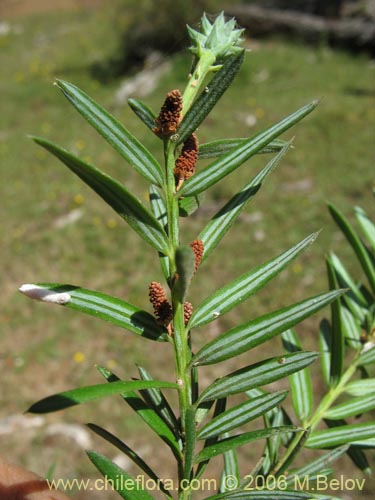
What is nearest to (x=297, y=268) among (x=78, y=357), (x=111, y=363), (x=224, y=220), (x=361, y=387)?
(x=111, y=363)

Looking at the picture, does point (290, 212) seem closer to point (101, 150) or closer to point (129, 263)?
point (129, 263)

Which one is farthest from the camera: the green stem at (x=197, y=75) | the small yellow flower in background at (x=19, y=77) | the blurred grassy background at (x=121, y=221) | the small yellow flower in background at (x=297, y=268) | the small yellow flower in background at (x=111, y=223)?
the small yellow flower in background at (x=19, y=77)

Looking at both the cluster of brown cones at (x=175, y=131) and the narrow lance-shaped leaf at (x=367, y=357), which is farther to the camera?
the narrow lance-shaped leaf at (x=367, y=357)

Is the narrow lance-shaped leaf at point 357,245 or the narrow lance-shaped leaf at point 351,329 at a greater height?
the narrow lance-shaped leaf at point 357,245

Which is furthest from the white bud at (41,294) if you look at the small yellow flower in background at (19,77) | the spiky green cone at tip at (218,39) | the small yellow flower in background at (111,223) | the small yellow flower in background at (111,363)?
the small yellow flower in background at (19,77)

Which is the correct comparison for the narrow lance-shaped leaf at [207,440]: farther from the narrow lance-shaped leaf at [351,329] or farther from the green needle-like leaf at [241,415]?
the narrow lance-shaped leaf at [351,329]

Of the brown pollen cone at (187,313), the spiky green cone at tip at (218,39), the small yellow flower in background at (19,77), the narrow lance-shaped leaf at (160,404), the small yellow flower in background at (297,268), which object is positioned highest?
the small yellow flower in background at (19,77)

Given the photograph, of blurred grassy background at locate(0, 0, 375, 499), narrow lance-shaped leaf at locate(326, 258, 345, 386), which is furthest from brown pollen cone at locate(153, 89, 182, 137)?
blurred grassy background at locate(0, 0, 375, 499)
